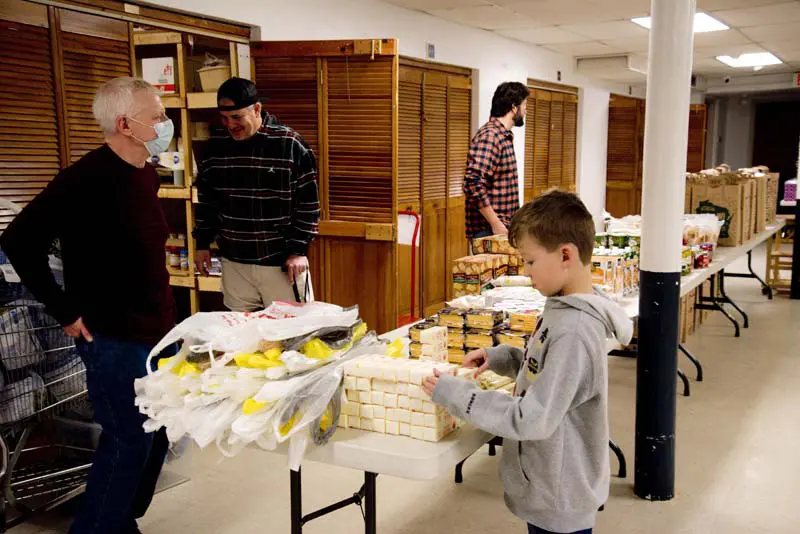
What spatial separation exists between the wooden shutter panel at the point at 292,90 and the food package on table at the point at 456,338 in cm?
253

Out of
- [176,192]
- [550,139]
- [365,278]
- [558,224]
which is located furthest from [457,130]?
[558,224]

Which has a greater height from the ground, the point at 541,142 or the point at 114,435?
the point at 541,142

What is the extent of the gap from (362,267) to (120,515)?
251 cm

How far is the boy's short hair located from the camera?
1812mm

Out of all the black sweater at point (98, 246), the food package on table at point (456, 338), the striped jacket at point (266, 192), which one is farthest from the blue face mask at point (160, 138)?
the food package on table at point (456, 338)

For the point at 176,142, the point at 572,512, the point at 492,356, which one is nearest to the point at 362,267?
the point at 176,142

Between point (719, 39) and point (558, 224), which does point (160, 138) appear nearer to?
point (558, 224)

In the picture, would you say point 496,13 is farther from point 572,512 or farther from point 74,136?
point 572,512

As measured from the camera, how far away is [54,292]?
2.43 meters

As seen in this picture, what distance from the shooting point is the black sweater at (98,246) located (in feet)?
7.88

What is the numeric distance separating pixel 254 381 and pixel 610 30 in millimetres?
6777

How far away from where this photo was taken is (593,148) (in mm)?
10836

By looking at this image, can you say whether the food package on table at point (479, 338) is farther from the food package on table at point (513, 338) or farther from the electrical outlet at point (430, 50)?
the electrical outlet at point (430, 50)

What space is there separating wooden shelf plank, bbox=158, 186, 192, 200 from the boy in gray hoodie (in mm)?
3123
